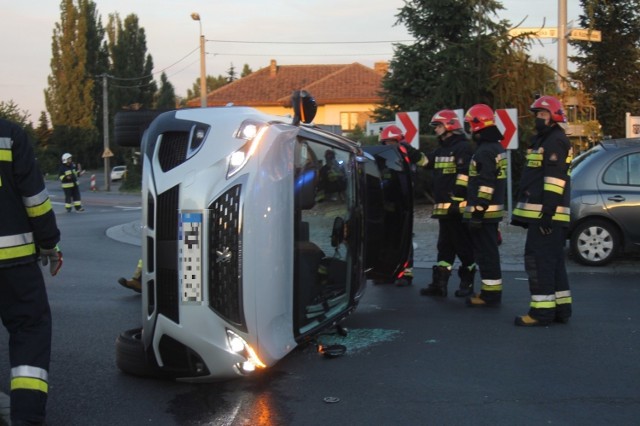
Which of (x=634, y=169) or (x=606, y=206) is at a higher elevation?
(x=634, y=169)

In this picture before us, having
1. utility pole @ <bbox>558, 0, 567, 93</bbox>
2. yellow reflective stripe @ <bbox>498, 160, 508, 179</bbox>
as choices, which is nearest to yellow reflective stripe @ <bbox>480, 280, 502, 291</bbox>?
yellow reflective stripe @ <bbox>498, 160, 508, 179</bbox>

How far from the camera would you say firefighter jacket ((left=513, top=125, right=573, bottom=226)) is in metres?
6.07

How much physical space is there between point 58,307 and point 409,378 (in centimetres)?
402

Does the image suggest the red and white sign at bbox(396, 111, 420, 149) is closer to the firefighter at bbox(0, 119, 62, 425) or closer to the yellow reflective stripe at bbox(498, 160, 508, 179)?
the yellow reflective stripe at bbox(498, 160, 508, 179)

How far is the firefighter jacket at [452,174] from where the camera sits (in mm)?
7344

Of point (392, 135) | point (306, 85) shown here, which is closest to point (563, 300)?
point (392, 135)

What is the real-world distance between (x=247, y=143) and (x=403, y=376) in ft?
6.43

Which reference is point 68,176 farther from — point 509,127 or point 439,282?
point 439,282

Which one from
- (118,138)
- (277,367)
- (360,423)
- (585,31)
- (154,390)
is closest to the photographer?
(360,423)

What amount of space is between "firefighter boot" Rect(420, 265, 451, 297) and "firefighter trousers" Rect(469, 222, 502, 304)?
2.01ft

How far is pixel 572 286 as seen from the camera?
320 inches

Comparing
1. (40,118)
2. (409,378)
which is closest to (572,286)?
(409,378)

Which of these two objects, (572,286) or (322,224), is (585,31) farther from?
(322,224)

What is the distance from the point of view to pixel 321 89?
169ft
